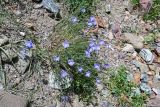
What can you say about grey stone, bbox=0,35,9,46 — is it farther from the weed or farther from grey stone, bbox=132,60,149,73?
the weed

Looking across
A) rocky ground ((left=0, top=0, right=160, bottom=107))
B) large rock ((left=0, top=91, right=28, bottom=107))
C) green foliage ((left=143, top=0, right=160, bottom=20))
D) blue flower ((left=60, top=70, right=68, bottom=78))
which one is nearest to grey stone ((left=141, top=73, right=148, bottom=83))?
rocky ground ((left=0, top=0, right=160, bottom=107))

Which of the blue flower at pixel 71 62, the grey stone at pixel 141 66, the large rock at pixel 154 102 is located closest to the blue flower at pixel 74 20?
the blue flower at pixel 71 62

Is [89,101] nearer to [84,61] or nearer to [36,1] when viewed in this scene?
[84,61]

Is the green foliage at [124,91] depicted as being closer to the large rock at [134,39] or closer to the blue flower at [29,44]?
the large rock at [134,39]

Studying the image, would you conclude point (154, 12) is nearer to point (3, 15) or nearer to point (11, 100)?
point (3, 15)

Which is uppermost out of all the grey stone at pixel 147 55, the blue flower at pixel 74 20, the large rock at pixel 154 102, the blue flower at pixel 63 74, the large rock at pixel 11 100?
the blue flower at pixel 74 20

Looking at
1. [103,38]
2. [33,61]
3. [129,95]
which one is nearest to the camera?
[33,61]

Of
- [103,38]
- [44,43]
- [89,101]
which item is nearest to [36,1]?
[44,43]
